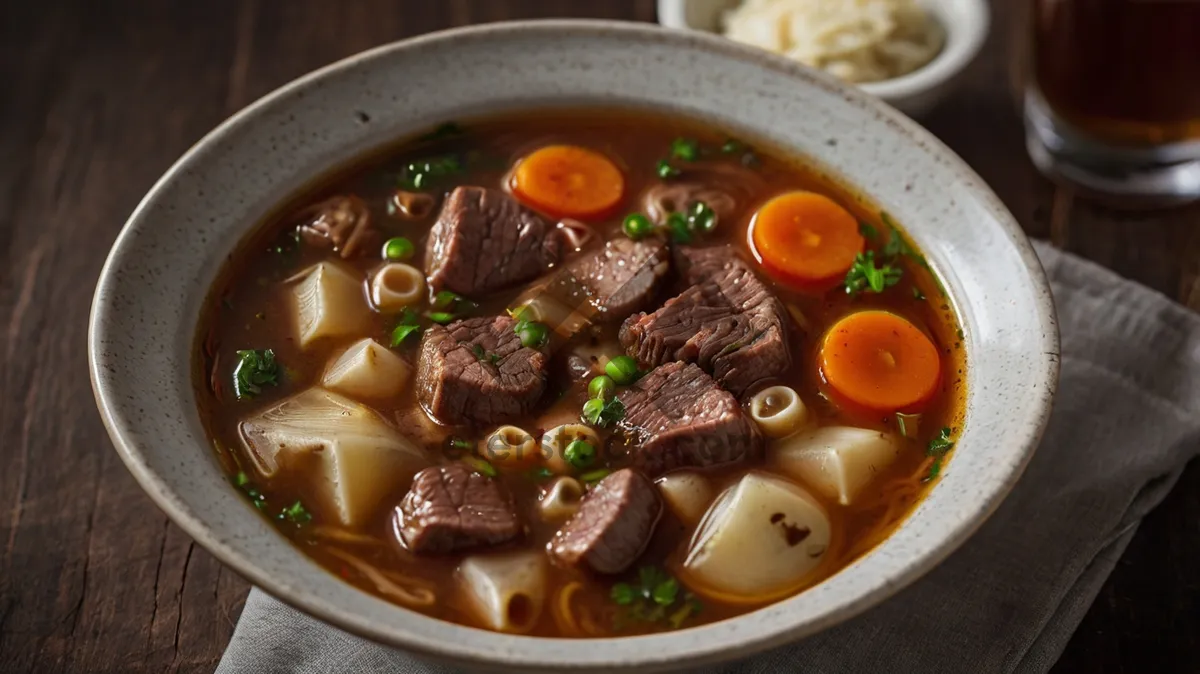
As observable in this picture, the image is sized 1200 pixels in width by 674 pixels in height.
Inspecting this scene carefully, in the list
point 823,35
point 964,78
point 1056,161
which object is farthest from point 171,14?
point 1056,161

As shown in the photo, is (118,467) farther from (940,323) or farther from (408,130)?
(940,323)

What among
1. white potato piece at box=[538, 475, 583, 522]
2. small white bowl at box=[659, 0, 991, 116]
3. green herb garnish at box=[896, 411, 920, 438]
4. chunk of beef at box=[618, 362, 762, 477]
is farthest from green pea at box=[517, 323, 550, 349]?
small white bowl at box=[659, 0, 991, 116]

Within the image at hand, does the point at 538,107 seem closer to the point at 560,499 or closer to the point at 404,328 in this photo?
the point at 404,328

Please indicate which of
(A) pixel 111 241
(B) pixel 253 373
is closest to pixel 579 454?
(B) pixel 253 373

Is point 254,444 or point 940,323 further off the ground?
point 254,444

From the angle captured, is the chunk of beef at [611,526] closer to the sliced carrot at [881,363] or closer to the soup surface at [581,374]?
the soup surface at [581,374]

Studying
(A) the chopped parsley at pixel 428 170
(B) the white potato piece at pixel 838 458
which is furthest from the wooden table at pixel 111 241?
(A) the chopped parsley at pixel 428 170

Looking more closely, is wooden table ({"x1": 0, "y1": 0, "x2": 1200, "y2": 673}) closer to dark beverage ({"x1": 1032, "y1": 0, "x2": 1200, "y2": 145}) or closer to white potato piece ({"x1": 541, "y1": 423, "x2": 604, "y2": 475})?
dark beverage ({"x1": 1032, "y1": 0, "x2": 1200, "y2": 145})

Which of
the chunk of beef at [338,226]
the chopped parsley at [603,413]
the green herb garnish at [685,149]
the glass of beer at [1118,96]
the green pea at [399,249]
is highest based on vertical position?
the chunk of beef at [338,226]
